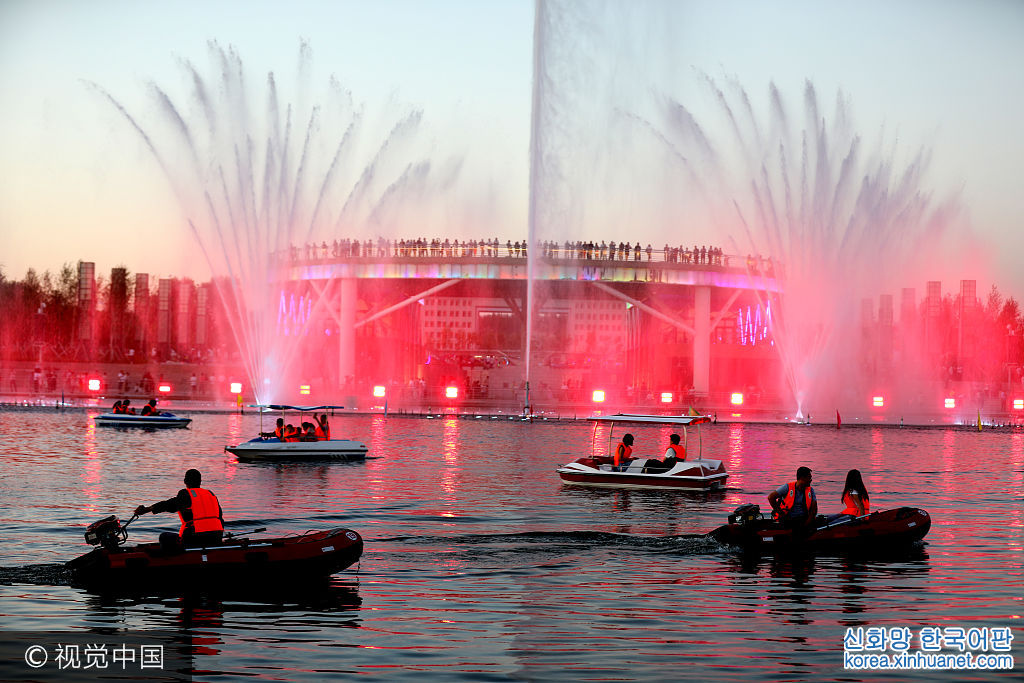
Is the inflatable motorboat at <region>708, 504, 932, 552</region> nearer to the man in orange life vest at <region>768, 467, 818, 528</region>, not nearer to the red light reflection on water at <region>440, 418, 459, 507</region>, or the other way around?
the man in orange life vest at <region>768, 467, 818, 528</region>

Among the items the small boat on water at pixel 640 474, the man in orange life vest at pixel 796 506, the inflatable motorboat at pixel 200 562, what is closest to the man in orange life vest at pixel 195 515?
the inflatable motorboat at pixel 200 562

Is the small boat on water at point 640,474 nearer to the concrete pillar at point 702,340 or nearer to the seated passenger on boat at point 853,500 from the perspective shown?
the seated passenger on boat at point 853,500

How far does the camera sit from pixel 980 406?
271 feet

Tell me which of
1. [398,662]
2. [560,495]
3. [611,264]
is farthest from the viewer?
[611,264]

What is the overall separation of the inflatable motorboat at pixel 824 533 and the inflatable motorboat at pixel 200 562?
26.6ft

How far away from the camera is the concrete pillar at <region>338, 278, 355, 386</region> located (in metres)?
95.9

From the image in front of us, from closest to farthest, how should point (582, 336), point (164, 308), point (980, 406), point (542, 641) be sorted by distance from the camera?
point (542, 641)
point (980, 406)
point (164, 308)
point (582, 336)

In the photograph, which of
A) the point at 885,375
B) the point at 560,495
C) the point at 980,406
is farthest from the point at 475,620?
the point at 885,375

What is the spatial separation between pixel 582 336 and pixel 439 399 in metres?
106

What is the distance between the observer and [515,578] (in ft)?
66.9

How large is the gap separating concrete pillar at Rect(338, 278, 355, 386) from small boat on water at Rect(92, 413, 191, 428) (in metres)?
40.0

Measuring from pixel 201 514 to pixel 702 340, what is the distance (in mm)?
79684

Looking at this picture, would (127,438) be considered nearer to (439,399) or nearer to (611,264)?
(439,399)

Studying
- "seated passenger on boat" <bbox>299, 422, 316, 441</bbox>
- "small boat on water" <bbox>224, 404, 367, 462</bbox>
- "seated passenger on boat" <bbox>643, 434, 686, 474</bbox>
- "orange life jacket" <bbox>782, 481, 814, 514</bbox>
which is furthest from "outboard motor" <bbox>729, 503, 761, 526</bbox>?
"seated passenger on boat" <bbox>299, 422, 316, 441</bbox>
